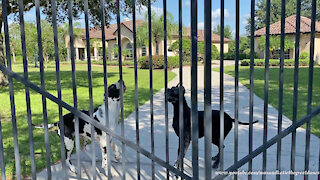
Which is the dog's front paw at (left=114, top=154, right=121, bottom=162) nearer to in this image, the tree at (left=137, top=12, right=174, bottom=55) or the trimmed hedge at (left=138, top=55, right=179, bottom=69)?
the trimmed hedge at (left=138, top=55, right=179, bottom=69)

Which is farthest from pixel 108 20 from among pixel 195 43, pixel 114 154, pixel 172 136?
pixel 195 43

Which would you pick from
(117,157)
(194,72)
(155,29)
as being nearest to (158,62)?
(155,29)

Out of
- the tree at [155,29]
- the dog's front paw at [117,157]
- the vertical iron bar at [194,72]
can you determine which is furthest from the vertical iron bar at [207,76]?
the tree at [155,29]

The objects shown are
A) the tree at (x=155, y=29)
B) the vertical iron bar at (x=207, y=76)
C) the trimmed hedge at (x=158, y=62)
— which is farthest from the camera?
the tree at (x=155, y=29)

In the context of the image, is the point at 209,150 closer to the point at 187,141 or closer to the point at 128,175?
the point at 187,141

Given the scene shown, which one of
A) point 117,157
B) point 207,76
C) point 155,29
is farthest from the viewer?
point 155,29

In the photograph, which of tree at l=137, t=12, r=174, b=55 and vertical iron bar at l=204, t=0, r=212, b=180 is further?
tree at l=137, t=12, r=174, b=55

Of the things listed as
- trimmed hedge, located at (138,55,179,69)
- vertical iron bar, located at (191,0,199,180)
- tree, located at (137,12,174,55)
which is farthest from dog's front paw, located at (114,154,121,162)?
tree, located at (137,12,174,55)

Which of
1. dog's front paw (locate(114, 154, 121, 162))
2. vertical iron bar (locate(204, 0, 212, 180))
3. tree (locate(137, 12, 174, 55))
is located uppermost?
tree (locate(137, 12, 174, 55))

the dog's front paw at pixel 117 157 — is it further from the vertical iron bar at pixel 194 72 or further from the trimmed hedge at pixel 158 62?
the trimmed hedge at pixel 158 62

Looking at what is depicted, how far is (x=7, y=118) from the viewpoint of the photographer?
7215mm

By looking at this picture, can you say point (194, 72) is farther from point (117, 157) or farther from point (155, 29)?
point (155, 29)

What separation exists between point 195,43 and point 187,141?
5.56 feet

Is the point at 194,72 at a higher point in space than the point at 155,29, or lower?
lower
